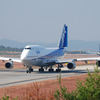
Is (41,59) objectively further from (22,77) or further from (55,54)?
(22,77)

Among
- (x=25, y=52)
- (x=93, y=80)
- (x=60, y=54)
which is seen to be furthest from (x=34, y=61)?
(x=93, y=80)

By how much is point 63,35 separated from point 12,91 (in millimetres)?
39025

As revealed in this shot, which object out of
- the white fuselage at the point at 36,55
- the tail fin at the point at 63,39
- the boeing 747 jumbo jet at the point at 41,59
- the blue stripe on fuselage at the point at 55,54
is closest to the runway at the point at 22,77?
the white fuselage at the point at 36,55

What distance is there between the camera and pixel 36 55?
156ft

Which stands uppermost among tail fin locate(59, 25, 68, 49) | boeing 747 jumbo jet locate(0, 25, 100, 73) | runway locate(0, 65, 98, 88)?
tail fin locate(59, 25, 68, 49)

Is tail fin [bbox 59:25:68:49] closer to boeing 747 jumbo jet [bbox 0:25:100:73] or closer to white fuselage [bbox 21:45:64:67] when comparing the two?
boeing 747 jumbo jet [bbox 0:25:100:73]

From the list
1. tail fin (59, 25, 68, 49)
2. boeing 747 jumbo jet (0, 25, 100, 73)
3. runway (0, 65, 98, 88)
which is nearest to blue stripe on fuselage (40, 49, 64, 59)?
boeing 747 jumbo jet (0, 25, 100, 73)

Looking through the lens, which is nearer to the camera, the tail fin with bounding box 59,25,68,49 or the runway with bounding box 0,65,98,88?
the runway with bounding box 0,65,98,88

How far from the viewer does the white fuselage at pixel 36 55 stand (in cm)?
4541

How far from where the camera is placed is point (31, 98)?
13562 millimetres

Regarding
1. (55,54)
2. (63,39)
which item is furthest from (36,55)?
(63,39)

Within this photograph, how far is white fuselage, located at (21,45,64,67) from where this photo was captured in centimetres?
4541

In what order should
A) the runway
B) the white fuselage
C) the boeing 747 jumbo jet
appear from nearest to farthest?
the runway < the white fuselage < the boeing 747 jumbo jet

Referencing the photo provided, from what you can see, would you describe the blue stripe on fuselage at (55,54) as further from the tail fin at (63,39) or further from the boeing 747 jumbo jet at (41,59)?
the tail fin at (63,39)
